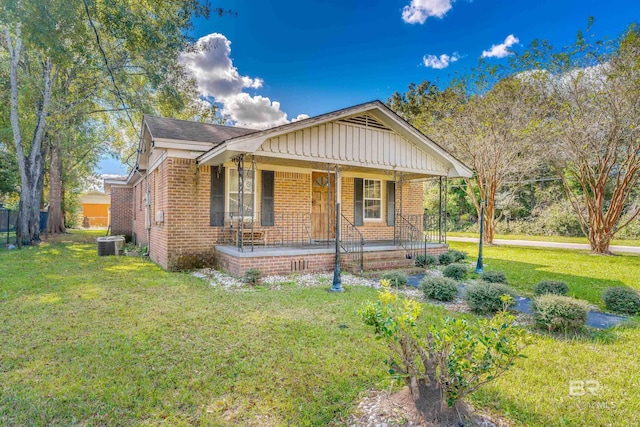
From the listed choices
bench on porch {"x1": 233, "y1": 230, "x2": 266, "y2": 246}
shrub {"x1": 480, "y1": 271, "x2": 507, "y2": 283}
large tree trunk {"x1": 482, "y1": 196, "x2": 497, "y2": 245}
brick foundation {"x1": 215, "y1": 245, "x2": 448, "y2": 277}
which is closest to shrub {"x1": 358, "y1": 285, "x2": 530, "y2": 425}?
shrub {"x1": 480, "y1": 271, "x2": 507, "y2": 283}

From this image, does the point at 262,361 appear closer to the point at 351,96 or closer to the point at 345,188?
the point at 345,188

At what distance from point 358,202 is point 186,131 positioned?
6080 millimetres

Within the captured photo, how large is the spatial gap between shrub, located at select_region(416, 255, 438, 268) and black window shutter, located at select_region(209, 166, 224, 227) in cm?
590

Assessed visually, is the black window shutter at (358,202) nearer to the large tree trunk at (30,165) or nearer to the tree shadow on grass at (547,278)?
the tree shadow on grass at (547,278)

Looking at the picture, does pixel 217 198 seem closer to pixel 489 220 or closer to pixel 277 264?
pixel 277 264

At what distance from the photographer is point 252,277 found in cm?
697

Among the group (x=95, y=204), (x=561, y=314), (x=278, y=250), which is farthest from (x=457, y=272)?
(x=95, y=204)

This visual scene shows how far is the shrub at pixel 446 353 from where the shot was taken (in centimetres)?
218

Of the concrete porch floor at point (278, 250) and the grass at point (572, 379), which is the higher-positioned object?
the concrete porch floor at point (278, 250)

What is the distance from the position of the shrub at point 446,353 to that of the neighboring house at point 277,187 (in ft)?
15.8

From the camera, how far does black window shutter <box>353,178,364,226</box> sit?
11.5m

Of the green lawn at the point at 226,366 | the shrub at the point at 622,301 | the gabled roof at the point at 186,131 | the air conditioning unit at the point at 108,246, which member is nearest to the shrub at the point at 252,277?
the green lawn at the point at 226,366

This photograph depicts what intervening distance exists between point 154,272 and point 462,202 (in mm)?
27593

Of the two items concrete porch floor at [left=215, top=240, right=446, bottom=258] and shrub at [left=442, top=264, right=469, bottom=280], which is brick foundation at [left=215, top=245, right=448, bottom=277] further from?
shrub at [left=442, top=264, right=469, bottom=280]
